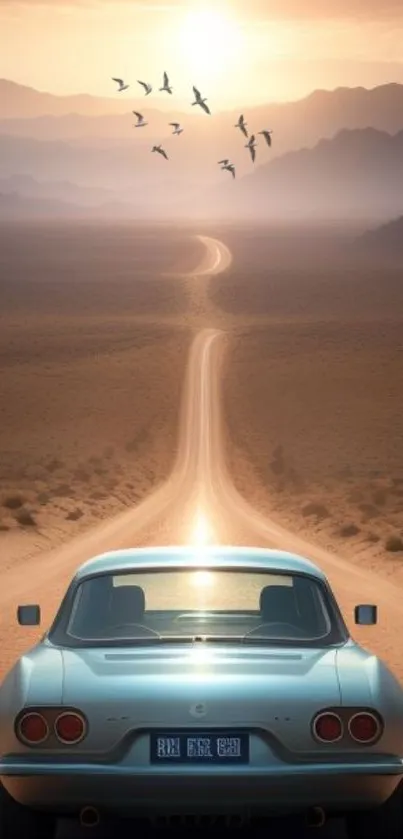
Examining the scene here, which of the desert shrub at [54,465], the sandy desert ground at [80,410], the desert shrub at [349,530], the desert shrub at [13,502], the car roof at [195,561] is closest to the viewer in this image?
the car roof at [195,561]

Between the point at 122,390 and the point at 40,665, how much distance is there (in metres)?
97.1

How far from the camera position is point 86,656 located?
8.69 meters

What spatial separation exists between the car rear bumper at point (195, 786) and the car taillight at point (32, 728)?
0.13 meters

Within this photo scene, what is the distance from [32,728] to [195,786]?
0.81m

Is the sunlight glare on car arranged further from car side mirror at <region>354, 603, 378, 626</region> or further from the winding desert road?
car side mirror at <region>354, 603, 378, 626</region>

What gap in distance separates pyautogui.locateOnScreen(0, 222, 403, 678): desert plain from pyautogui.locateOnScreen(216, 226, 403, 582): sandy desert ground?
0.14m

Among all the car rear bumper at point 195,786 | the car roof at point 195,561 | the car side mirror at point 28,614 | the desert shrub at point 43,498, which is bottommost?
the desert shrub at point 43,498

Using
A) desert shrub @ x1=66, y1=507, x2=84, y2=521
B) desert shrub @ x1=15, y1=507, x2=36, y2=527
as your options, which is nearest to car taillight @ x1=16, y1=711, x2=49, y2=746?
desert shrub @ x1=15, y1=507, x2=36, y2=527

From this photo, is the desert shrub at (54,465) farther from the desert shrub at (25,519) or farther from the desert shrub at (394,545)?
the desert shrub at (394,545)

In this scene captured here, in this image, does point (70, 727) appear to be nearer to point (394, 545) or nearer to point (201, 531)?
point (394, 545)

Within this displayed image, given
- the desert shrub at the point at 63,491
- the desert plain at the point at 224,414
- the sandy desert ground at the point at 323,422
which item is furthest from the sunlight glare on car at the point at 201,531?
the desert shrub at the point at 63,491

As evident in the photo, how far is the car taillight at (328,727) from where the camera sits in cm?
798

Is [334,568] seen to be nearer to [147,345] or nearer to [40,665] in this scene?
[40,665]

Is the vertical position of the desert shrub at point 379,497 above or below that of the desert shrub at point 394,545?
below
